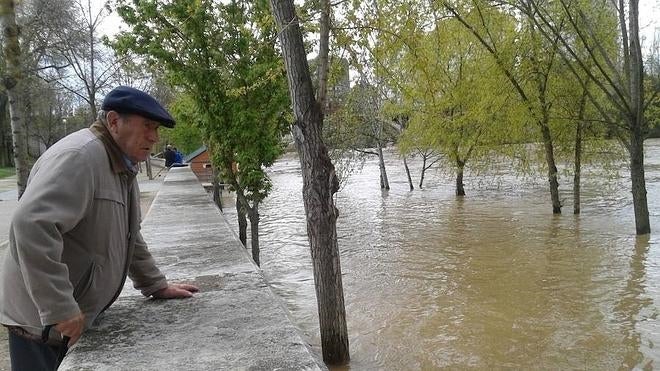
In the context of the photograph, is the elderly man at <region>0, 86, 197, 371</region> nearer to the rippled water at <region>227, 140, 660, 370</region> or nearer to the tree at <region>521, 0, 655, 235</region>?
the rippled water at <region>227, 140, 660, 370</region>

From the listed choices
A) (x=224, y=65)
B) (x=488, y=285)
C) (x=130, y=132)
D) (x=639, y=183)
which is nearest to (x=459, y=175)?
(x=639, y=183)

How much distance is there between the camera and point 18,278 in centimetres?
230

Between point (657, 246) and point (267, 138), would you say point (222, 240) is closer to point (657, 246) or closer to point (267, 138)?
point (267, 138)

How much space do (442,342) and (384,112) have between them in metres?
17.5

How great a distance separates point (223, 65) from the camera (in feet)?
29.1

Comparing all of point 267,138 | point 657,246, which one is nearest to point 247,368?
point 267,138

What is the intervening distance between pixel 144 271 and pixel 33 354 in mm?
738

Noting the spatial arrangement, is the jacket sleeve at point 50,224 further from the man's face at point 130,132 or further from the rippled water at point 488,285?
the rippled water at point 488,285

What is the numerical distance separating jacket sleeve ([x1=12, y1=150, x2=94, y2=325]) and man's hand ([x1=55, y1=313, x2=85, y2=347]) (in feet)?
0.09

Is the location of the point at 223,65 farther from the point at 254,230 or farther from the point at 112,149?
the point at 112,149

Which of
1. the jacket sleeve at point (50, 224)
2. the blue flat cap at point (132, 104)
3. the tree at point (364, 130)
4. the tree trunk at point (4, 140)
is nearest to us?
the jacket sleeve at point (50, 224)

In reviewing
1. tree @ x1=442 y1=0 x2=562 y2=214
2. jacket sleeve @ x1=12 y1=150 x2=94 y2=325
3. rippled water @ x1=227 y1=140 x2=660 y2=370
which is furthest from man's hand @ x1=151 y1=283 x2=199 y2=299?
tree @ x1=442 y1=0 x2=562 y2=214

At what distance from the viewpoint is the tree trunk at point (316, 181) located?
4840mm

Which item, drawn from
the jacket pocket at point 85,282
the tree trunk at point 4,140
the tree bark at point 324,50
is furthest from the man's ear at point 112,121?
the tree trunk at point 4,140
